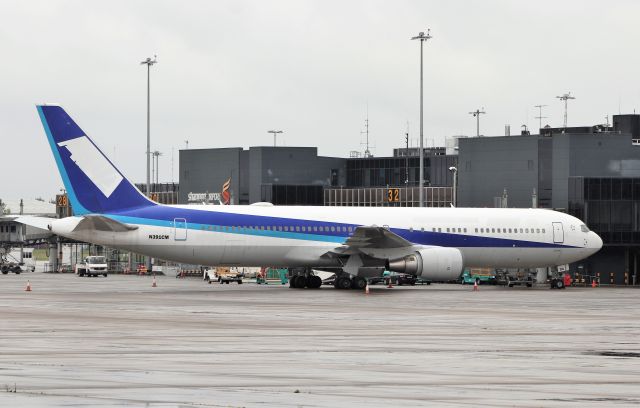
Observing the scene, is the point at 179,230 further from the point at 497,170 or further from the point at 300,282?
the point at 497,170

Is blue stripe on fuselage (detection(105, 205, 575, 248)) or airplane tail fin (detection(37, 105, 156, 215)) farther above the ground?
airplane tail fin (detection(37, 105, 156, 215))

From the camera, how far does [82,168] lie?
2009 inches

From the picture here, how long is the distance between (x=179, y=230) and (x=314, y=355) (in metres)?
30.7

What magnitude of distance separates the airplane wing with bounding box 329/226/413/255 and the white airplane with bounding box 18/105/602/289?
5cm

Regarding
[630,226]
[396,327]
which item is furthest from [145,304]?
[630,226]

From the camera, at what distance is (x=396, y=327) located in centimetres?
3047

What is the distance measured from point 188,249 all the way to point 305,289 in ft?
24.6


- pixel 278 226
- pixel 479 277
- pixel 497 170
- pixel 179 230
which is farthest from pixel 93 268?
pixel 179 230

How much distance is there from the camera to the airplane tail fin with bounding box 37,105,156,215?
50688 mm

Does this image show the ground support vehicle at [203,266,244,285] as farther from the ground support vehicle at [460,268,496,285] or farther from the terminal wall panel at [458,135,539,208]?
the terminal wall panel at [458,135,539,208]

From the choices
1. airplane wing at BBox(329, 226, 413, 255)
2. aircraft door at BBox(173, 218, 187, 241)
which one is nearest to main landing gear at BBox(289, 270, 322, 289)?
airplane wing at BBox(329, 226, 413, 255)

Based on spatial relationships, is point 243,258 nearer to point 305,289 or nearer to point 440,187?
point 305,289

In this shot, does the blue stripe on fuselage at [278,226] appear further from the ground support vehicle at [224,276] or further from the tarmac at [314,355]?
the ground support vehicle at [224,276]

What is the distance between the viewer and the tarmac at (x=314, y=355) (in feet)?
52.0
